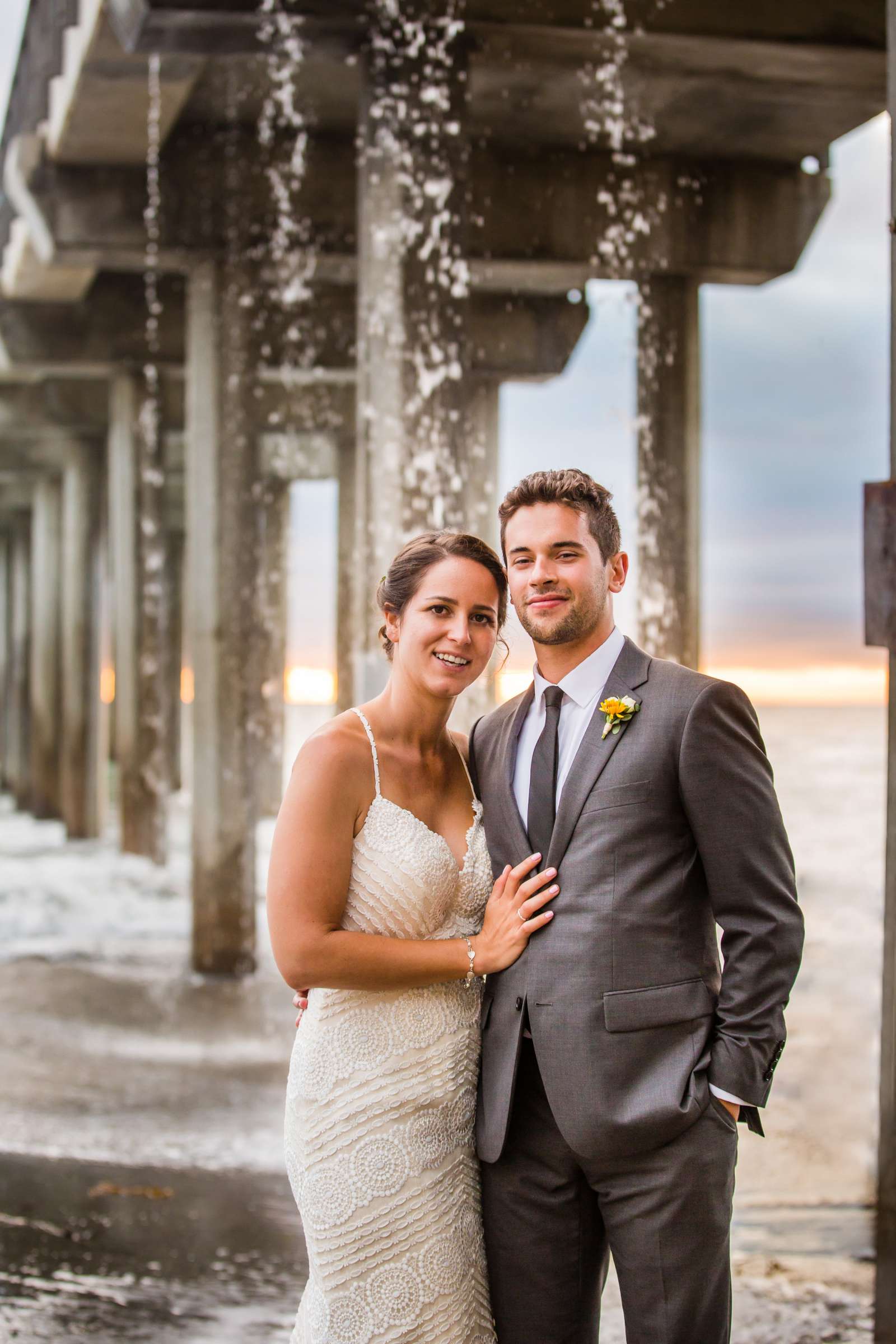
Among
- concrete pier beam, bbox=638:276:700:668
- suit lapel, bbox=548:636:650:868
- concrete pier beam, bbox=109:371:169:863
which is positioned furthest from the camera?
concrete pier beam, bbox=109:371:169:863

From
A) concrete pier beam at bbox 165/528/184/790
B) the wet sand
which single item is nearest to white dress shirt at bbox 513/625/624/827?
the wet sand

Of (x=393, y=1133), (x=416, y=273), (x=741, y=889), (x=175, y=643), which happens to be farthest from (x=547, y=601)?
(x=175, y=643)

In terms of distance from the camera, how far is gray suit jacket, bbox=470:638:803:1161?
8.07ft

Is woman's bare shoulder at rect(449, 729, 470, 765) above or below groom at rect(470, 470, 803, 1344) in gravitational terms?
above

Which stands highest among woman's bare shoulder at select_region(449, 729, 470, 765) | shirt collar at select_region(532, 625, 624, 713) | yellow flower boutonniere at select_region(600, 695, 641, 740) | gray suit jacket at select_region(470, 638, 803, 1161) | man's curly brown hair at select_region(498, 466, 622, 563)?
man's curly brown hair at select_region(498, 466, 622, 563)

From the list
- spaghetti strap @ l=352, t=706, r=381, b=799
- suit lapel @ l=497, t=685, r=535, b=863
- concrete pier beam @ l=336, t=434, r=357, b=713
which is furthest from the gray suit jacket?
concrete pier beam @ l=336, t=434, r=357, b=713

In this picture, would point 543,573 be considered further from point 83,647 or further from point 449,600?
point 83,647

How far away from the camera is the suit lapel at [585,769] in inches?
101

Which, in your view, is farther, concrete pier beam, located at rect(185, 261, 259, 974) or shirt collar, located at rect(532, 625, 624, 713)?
concrete pier beam, located at rect(185, 261, 259, 974)

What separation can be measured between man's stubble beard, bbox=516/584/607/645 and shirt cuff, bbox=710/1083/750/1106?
0.85 metres

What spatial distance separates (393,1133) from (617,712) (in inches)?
36.2

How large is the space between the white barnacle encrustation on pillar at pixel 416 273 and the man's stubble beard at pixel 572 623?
13.4ft

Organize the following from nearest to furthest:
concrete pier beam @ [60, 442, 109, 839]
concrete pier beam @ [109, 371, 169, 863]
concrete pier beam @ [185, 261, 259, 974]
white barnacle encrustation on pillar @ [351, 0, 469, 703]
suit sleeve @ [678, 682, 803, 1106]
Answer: suit sleeve @ [678, 682, 803, 1106] → white barnacle encrustation on pillar @ [351, 0, 469, 703] → concrete pier beam @ [185, 261, 259, 974] → concrete pier beam @ [109, 371, 169, 863] → concrete pier beam @ [60, 442, 109, 839]

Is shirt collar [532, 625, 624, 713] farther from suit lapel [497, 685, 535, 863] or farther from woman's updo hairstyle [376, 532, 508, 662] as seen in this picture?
woman's updo hairstyle [376, 532, 508, 662]
